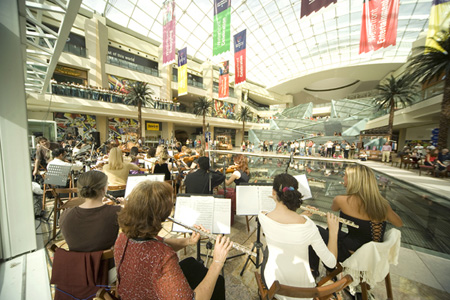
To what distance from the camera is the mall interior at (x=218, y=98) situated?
5.45 ft

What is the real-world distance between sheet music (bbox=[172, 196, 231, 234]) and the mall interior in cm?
78

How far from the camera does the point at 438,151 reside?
772 centimetres

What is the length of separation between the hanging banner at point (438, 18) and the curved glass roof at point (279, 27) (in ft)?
22.1

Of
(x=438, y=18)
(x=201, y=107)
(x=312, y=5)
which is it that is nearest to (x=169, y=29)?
(x=312, y=5)

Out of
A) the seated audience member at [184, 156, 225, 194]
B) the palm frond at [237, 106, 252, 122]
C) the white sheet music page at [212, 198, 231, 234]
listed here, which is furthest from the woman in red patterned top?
the palm frond at [237, 106, 252, 122]

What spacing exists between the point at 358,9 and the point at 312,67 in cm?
1361

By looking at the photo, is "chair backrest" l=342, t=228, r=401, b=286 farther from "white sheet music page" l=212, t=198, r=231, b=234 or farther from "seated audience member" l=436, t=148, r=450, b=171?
"seated audience member" l=436, t=148, r=450, b=171

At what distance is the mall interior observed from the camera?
1.66 metres

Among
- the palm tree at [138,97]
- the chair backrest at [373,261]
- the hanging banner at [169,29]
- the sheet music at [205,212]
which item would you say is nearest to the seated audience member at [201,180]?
the sheet music at [205,212]

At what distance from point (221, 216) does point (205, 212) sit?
0.19 meters

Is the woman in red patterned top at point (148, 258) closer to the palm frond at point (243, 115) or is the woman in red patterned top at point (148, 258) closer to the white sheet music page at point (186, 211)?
the white sheet music page at point (186, 211)

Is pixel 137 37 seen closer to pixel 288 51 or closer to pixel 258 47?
pixel 258 47

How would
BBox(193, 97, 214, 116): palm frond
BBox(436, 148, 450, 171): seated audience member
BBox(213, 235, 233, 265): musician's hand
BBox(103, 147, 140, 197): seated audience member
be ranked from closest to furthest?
BBox(213, 235, 233, 265): musician's hand
BBox(103, 147, 140, 197): seated audience member
BBox(436, 148, 450, 171): seated audience member
BBox(193, 97, 214, 116): palm frond

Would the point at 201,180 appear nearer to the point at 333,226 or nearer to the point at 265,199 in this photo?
the point at 265,199
